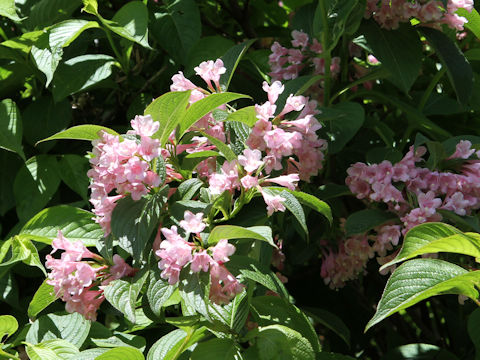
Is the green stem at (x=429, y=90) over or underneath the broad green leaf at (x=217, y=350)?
over

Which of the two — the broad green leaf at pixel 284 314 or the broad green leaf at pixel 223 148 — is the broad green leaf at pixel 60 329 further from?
the broad green leaf at pixel 223 148

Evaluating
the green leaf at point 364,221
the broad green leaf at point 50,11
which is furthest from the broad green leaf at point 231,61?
the broad green leaf at point 50,11

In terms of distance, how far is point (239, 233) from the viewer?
3.54 feet

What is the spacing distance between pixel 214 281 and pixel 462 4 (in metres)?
0.92

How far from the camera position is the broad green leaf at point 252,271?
1164 mm

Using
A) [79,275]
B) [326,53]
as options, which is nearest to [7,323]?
[79,275]

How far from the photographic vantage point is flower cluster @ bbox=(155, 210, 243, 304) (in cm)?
109

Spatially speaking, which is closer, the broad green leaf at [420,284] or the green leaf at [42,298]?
the broad green leaf at [420,284]

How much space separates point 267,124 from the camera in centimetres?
125

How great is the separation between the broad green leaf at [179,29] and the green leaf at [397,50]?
499 millimetres

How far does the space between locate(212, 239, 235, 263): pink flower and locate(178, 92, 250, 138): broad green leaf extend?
25 centimetres

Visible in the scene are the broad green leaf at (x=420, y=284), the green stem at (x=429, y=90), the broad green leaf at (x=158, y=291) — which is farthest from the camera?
the green stem at (x=429, y=90)

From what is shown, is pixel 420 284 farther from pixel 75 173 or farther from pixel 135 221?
pixel 75 173

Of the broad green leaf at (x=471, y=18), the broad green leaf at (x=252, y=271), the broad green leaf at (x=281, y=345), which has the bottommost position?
the broad green leaf at (x=281, y=345)
